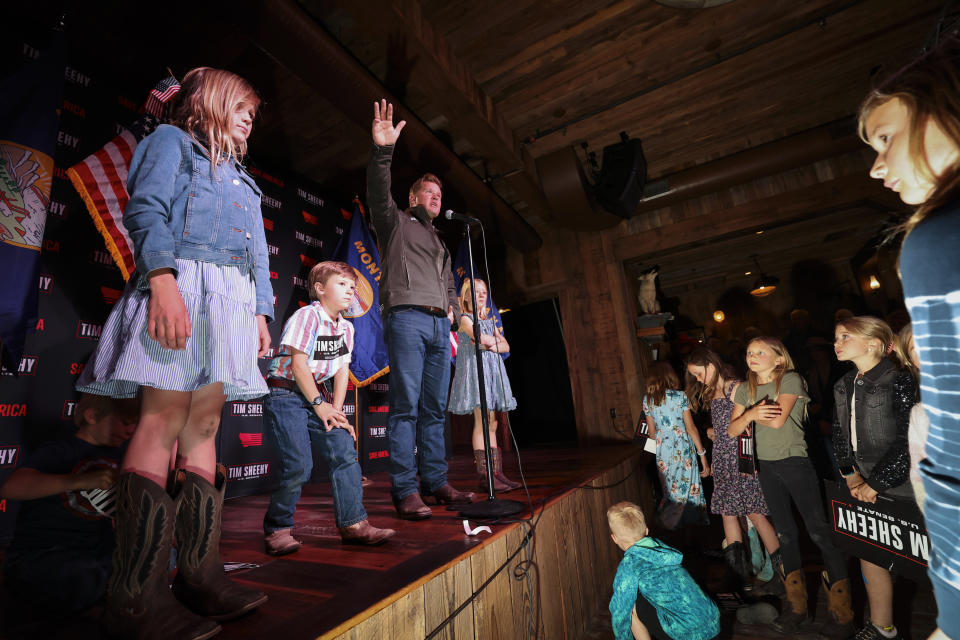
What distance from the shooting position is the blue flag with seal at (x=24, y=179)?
2.25 meters

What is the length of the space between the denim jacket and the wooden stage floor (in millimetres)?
974

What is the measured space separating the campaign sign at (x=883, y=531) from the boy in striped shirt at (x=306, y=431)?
202 cm

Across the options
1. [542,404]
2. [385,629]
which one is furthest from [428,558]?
[542,404]

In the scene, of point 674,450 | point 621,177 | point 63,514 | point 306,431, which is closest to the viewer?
point 63,514

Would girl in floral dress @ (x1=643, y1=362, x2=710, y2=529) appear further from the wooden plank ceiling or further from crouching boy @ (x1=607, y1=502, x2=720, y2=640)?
the wooden plank ceiling

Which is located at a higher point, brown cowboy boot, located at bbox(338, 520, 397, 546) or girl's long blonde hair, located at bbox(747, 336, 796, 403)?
girl's long blonde hair, located at bbox(747, 336, 796, 403)

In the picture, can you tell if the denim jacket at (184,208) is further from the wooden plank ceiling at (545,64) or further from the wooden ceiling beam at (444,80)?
the wooden ceiling beam at (444,80)

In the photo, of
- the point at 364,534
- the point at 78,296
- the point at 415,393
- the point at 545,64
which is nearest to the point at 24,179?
the point at 78,296

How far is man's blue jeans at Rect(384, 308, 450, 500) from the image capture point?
81.4 inches

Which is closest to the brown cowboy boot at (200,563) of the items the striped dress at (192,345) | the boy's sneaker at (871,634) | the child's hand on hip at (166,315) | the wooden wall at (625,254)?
the striped dress at (192,345)

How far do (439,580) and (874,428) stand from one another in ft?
7.22

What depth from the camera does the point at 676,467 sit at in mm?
3588

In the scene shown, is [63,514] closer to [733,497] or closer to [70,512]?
[70,512]

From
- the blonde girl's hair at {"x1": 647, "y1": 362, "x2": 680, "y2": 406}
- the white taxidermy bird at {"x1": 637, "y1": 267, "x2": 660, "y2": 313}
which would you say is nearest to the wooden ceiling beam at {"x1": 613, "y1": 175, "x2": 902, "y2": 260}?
→ the white taxidermy bird at {"x1": 637, "y1": 267, "x2": 660, "y2": 313}
